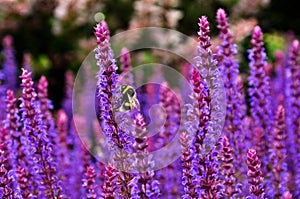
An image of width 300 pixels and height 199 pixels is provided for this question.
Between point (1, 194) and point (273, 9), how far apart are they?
20.8 feet

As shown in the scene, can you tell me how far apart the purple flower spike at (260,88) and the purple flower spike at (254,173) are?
3.71ft

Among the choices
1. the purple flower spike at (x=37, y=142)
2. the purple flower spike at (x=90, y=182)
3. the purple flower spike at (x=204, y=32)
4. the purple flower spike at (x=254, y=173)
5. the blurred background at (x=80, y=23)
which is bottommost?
the purple flower spike at (x=254, y=173)

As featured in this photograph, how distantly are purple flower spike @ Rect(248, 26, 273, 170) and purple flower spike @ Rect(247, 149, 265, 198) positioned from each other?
1.13 m

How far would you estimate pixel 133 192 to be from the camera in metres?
2.73

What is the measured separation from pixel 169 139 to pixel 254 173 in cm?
118

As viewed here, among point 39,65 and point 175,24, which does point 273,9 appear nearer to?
point 175,24

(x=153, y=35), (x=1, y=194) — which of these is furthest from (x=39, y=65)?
(x=1, y=194)

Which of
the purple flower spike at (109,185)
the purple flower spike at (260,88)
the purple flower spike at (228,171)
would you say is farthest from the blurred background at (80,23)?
the purple flower spike at (109,185)

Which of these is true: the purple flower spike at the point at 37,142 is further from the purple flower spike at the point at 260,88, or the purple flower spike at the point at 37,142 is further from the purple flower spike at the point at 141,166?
the purple flower spike at the point at 260,88

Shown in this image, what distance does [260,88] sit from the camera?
3.87m

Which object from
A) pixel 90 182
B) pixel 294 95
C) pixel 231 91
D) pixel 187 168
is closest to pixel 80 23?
pixel 294 95

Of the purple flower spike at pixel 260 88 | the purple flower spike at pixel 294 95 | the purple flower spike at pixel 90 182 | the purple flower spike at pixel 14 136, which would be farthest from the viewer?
the purple flower spike at pixel 294 95

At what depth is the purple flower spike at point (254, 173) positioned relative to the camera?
2.67 meters

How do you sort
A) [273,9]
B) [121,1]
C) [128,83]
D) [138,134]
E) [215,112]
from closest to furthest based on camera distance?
[138,134], [215,112], [128,83], [121,1], [273,9]
